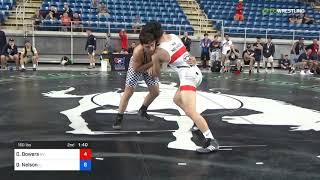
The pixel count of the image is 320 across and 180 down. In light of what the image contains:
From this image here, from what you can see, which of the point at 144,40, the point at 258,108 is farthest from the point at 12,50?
the point at 144,40

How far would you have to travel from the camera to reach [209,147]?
18.3 ft

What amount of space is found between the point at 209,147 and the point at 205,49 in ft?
48.8

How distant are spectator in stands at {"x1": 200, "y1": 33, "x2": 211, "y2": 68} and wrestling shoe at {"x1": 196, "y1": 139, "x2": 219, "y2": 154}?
1474cm

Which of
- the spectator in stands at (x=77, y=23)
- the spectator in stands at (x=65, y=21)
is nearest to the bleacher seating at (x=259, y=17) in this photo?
the spectator in stands at (x=77, y=23)

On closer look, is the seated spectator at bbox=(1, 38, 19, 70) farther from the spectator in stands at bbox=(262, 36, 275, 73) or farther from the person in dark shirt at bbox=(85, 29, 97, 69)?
the spectator in stands at bbox=(262, 36, 275, 73)

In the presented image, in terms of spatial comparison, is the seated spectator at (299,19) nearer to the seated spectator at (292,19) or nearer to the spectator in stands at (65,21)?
the seated spectator at (292,19)

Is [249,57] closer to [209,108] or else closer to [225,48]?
[225,48]

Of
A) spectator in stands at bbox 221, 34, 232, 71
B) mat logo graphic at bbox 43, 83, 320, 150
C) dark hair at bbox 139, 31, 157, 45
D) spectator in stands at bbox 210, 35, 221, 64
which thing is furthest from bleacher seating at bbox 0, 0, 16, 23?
dark hair at bbox 139, 31, 157, 45

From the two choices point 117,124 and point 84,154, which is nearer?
point 84,154

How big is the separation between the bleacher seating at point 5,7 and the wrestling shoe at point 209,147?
17.6 meters

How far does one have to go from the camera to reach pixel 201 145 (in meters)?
5.92

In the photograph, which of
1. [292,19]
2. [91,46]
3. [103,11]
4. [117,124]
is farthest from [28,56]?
[292,19]

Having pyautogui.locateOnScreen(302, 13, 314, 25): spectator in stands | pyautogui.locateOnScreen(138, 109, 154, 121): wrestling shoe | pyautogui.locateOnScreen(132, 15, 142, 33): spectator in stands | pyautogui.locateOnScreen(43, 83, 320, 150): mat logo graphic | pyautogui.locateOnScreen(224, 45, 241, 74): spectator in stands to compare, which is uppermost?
pyautogui.locateOnScreen(302, 13, 314, 25): spectator in stands

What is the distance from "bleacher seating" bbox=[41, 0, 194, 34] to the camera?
21812 mm
